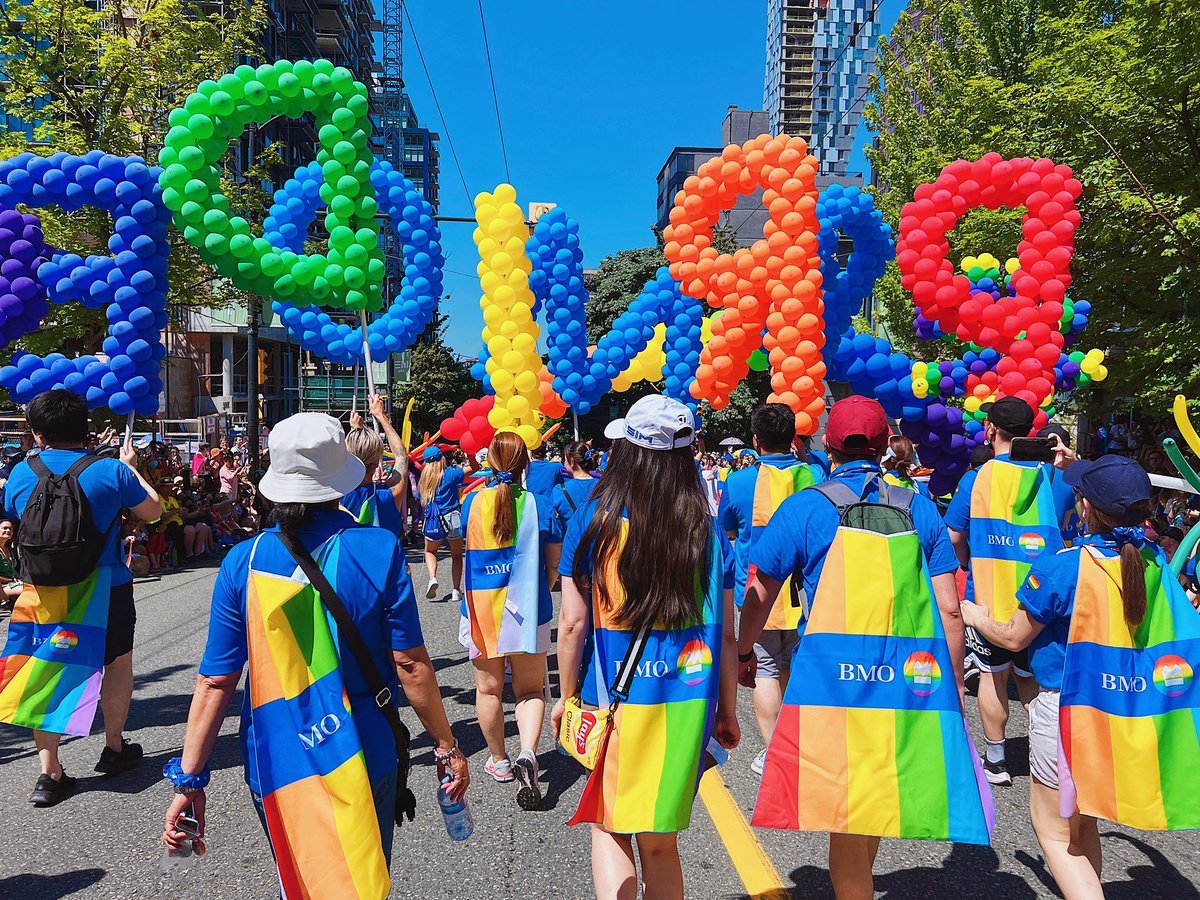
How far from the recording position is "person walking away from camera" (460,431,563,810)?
4379mm

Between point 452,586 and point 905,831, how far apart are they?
867 centimetres

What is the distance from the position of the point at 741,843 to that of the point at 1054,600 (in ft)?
5.78

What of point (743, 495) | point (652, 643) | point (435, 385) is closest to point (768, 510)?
point (743, 495)

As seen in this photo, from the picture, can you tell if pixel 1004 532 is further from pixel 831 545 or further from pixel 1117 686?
pixel 831 545

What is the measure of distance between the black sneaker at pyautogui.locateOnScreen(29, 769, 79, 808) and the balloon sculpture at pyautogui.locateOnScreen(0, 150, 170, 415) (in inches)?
104

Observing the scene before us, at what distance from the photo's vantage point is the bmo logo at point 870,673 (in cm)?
265

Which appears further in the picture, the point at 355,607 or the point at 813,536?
the point at 813,536

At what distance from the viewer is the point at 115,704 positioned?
14.6 ft

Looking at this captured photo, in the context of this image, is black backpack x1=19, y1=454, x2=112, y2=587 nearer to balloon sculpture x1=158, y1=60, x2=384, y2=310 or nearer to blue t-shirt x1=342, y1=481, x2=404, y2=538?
blue t-shirt x1=342, y1=481, x2=404, y2=538

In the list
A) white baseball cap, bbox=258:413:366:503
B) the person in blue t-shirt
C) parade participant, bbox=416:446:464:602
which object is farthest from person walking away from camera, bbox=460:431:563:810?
parade participant, bbox=416:446:464:602

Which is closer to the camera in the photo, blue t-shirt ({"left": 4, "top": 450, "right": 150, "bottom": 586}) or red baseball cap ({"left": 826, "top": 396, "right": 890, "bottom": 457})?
red baseball cap ({"left": 826, "top": 396, "right": 890, "bottom": 457})

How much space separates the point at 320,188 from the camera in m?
7.61

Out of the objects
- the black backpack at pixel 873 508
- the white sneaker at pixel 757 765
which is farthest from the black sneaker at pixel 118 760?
the black backpack at pixel 873 508

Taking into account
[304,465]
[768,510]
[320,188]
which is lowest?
[768,510]
